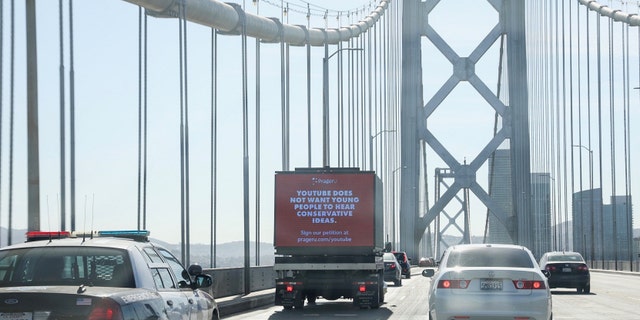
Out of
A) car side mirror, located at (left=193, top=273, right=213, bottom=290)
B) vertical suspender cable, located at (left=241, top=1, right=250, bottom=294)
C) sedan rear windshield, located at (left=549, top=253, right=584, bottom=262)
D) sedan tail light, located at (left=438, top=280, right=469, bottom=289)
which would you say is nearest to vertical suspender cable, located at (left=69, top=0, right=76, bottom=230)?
vertical suspender cable, located at (left=241, top=1, right=250, bottom=294)

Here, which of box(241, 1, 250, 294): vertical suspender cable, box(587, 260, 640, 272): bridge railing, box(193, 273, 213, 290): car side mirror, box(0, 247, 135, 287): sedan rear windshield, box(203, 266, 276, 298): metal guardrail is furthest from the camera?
box(587, 260, 640, 272): bridge railing

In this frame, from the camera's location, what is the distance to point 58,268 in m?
9.16

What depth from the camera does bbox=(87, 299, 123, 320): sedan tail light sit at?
8.16 metres

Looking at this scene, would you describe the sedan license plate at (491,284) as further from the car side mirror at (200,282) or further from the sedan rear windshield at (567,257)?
the sedan rear windshield at (567,257)

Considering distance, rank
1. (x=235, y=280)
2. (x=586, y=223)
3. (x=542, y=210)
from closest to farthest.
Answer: (x=235, y=280) → (x=542, y=210) → (x=586, y=223)

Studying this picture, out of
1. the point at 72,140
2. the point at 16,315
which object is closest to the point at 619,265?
the point at 72,140

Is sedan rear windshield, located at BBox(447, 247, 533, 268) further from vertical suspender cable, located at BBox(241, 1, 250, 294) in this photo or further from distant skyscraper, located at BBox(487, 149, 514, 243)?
distant skyscraper, located at BBox(487, 149, 514, 243)

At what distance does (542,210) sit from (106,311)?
3582 inches

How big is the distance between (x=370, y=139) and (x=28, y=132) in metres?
38.9

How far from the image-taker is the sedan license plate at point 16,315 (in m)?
8.12

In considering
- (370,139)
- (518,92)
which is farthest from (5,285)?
(518,92)

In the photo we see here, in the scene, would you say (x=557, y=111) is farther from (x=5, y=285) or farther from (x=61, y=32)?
Answer: (x=5, y=285)

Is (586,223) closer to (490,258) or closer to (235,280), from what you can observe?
(235,280)

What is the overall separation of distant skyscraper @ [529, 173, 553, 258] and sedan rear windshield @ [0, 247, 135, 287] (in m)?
76.4
